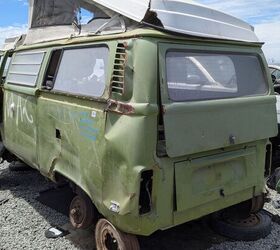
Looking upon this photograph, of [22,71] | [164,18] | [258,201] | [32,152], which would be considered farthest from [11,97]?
[258,201]

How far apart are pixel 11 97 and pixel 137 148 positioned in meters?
2.79

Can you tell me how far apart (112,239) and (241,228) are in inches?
56.7

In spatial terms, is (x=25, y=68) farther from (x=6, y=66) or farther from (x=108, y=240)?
(x=108, y=240)

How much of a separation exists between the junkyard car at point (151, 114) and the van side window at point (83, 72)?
0.03 ft

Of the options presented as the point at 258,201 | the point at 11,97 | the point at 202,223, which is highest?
the point at 11,97

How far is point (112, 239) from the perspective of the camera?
3.42 metres

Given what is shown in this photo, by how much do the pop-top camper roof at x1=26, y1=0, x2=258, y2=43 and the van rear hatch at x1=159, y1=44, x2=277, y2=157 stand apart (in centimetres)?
16

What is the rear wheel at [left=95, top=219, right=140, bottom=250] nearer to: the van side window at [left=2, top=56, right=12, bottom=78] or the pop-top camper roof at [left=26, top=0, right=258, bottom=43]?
the pop-top camper roof at [left=26, top=0, right=258, bottom=43]

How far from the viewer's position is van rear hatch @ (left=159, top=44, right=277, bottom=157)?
305cm

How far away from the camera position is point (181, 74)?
325 cm

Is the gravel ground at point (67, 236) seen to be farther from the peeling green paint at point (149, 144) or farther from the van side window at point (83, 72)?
the van side window at point (83, 72)

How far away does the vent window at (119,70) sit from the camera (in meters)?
3.03

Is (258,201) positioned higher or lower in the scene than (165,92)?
lower

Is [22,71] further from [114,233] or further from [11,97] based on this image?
[114,233]
